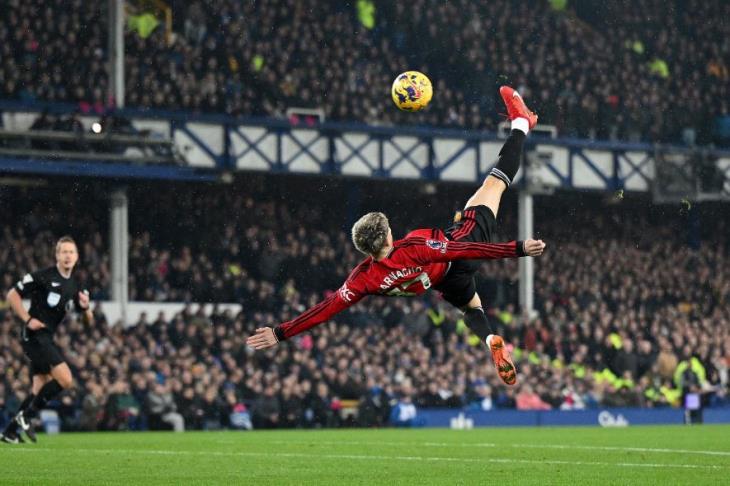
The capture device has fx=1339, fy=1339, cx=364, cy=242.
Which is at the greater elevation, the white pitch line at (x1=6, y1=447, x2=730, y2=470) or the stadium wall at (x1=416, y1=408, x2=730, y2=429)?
the white pitch line at (x1=6, y1=447, x2=730, y2=470)

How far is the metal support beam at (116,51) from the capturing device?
25.7 metres

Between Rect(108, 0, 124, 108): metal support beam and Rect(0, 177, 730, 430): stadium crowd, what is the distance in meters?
2.47

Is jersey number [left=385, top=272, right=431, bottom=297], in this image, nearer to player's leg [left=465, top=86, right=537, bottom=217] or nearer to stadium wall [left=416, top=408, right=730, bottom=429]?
player's leg [left=465, top=86, right=537, bottom=217]

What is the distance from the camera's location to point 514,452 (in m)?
13.4

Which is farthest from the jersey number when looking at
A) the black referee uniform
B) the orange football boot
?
the black referee uniform

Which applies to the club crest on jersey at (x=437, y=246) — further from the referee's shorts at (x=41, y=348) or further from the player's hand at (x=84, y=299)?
the referee's shorts at (x=41, y=348)

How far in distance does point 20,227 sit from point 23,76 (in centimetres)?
294

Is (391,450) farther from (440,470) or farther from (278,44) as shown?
(278,44)

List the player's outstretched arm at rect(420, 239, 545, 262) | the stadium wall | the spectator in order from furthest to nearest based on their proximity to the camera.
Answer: the stadium wall, the spectator, the player's outstretched arm at rect(420, 239, 545, 262)

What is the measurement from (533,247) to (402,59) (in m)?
21.2

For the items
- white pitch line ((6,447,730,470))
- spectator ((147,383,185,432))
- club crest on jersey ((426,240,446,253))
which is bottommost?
spectator ((147,383,185,432))

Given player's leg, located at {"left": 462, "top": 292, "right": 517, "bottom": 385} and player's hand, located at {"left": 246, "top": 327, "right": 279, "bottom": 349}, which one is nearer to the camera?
player's hand, located at {"left": 246, "top": 327, "right": 279, "bottom": 349}

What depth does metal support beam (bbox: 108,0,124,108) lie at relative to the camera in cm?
2566

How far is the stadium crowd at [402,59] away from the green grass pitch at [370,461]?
35.6 feet
